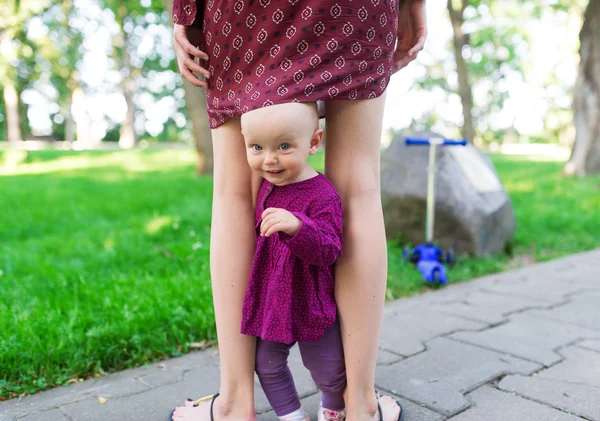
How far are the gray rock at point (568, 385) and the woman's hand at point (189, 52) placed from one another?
4.57ft

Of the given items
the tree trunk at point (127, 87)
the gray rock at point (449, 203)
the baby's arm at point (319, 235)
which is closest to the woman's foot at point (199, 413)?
the baby's arm at point (319, 235)

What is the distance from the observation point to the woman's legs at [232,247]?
4.98 ft

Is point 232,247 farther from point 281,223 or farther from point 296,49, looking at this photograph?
point 296,49

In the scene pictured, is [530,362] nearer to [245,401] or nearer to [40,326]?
[245,401]

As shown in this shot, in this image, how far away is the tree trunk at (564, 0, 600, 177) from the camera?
840cm

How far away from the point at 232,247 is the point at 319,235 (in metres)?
0.32

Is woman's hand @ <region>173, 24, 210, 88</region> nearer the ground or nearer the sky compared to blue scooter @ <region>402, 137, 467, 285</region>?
nearer the sky

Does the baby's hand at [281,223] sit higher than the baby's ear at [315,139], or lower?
lower

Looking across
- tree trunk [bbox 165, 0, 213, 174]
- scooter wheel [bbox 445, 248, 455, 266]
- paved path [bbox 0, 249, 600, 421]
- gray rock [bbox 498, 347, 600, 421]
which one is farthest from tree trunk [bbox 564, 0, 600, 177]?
gray rock [bbox 498, 347, 600, 421]

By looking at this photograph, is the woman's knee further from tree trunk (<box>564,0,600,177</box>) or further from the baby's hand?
tree trunk (<box>564,0,600,177</box>)

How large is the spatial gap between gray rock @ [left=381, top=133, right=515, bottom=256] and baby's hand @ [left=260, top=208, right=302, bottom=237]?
2.85 meters

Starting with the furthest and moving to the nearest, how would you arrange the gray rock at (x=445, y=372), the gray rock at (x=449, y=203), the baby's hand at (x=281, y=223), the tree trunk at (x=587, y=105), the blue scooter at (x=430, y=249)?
the tree trunk at (x=587, y=105)
the gray rock at (x=449, y=203)
the blue scooter at (x=430, y=249)
the gray rock at (x=445, y=372)
the baby's hand at (x=281, y=223)

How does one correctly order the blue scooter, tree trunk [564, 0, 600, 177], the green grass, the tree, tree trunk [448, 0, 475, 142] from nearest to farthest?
the green grass
the blue scooter
tree trunk [564, 0, 600, 177]
tree trunk [448, 0, 475, 142]
the tree

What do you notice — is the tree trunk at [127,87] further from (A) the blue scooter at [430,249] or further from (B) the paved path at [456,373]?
(B) the paved path at [456,373]
